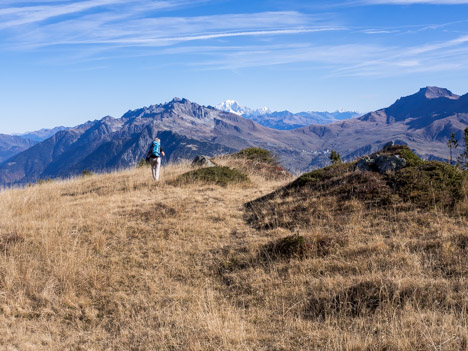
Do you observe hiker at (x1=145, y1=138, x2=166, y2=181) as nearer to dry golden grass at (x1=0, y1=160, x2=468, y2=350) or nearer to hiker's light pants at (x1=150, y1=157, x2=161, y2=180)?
hiker's light pants at (x1=150, y1=157, x2=161, y2=180)

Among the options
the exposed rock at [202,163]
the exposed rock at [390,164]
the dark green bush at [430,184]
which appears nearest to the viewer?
the dark green bush at [430,184]

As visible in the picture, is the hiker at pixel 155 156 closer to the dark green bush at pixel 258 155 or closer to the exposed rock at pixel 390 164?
the dark green bush at pixel 258 155

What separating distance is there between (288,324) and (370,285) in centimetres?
184

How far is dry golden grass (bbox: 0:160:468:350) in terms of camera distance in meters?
5.29

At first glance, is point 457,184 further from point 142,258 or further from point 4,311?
point 4,311

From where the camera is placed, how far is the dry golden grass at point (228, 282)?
529 cm

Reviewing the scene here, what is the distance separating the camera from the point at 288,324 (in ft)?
18.4

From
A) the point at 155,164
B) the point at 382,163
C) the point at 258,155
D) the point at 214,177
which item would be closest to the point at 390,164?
the point at 382,163

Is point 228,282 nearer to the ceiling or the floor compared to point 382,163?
nearer to the floor

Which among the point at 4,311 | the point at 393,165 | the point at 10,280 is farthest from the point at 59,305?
the point at 393,165

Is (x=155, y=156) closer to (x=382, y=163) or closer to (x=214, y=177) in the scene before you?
(x=214, y=177)

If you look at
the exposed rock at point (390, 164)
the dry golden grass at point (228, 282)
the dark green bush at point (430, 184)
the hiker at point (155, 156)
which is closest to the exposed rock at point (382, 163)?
the exposed rock at point (390, 164)

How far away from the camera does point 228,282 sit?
7527 millimetres

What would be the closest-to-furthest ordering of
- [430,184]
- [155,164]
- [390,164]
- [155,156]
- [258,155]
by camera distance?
1. [430,184]
2. [390,164]
3. [155,156]
4. [155,164]
5. [258,155]
